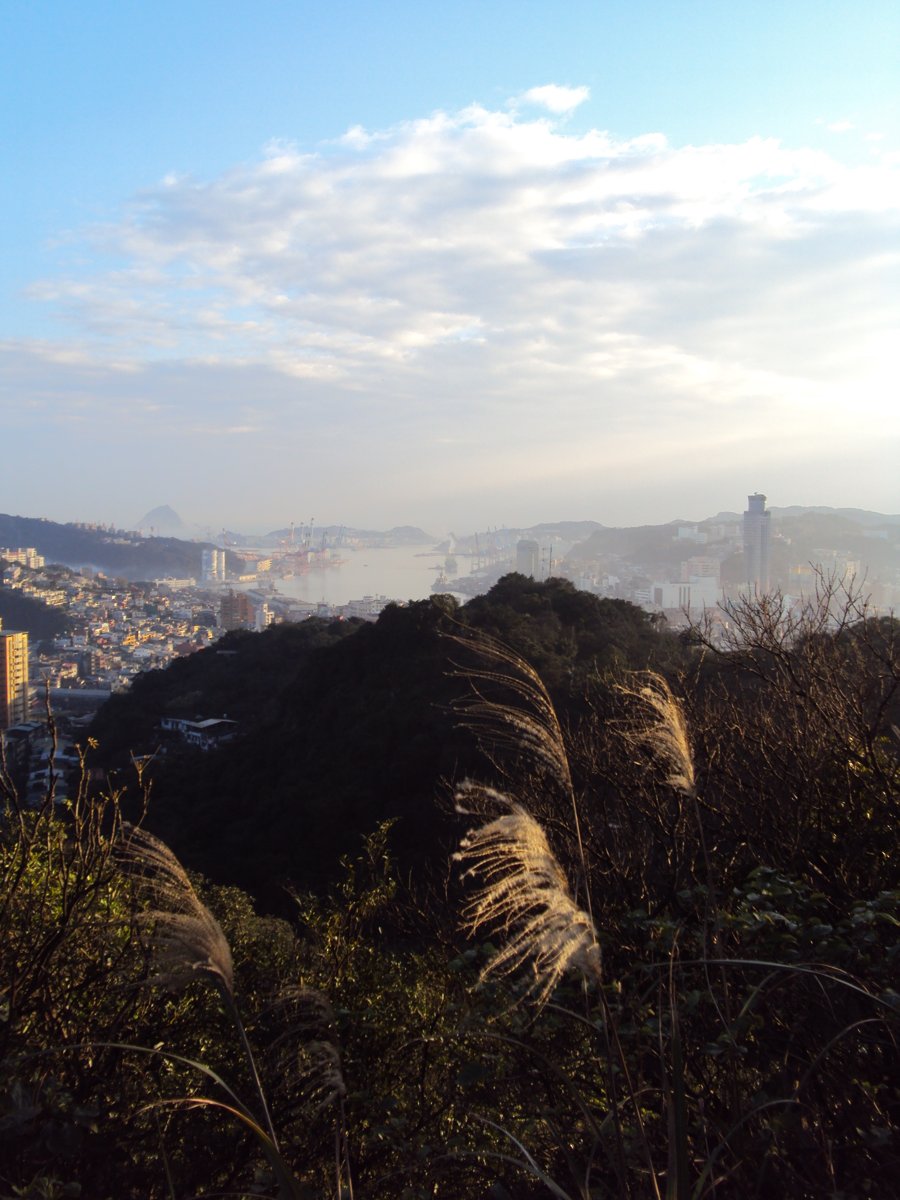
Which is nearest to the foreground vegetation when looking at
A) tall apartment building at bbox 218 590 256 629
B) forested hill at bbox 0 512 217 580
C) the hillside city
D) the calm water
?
the hillside city

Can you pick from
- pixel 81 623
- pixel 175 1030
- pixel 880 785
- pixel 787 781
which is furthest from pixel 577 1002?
pixel 81 623

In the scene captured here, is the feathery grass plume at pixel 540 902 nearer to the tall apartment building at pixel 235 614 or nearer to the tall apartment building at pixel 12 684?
the tall apartment building at pixel 12 684

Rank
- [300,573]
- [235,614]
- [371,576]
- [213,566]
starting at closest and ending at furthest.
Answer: [235,614] < [371,576] < [300,573] < [213,566]

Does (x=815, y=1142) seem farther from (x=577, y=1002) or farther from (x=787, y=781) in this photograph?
(x=787, y=781)

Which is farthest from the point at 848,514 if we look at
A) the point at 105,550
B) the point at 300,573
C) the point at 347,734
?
the point at 105,550

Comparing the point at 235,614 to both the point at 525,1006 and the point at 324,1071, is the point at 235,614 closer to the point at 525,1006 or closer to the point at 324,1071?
the point at 525,1006

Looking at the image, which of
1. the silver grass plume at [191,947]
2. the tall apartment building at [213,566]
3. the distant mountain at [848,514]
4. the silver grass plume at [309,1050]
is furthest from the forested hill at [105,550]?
the silver grass plume at [191,947]
